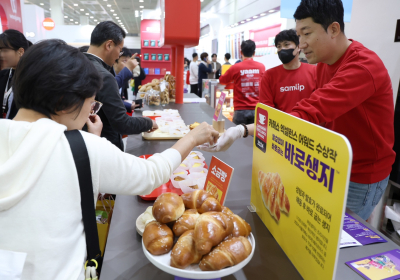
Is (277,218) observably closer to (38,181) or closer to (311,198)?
(311,198)

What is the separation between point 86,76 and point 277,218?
0.78m

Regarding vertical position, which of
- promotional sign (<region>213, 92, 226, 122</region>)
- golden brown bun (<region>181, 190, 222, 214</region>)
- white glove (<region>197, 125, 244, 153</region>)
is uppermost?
promotional sign (<region>213, 92, 226, 122</region>)

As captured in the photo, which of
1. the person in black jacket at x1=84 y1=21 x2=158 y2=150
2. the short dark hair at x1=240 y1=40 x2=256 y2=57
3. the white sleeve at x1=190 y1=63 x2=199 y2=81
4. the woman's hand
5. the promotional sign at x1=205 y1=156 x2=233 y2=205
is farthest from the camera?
the white sleeve at x1=190 y1=63 x2=199 y2=81

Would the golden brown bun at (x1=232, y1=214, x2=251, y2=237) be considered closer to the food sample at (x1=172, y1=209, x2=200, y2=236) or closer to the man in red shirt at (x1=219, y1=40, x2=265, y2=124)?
the food sample at (x1=172, y1=209, x2=200, y2=236)

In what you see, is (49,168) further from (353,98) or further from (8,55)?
(8,55)

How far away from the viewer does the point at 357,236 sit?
3.51ft

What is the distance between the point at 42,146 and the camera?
2.36ft

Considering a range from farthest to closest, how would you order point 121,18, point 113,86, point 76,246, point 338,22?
point 121,18 < point 113,86 < point 338,22 < point 76,246

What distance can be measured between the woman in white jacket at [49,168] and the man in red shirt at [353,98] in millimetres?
856

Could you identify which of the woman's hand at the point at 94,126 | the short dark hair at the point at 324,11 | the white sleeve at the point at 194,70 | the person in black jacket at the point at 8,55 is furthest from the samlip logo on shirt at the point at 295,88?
the white sleeve at the point at 194,70

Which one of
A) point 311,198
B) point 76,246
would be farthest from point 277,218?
point 76,246

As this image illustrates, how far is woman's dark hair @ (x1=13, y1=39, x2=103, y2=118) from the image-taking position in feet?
2.58

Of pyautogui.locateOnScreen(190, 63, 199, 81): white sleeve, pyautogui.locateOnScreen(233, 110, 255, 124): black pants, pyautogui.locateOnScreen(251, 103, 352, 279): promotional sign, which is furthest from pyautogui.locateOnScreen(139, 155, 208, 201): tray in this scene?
pyautogui.locateOnScreen(190, 63, 199, 81): white sleeve

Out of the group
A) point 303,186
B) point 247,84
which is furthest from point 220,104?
Result: point 247,84
